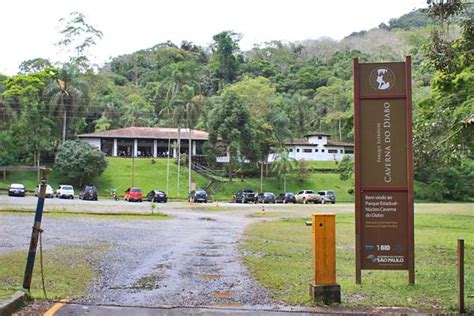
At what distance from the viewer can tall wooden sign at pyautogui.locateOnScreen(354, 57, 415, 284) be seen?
9344mm

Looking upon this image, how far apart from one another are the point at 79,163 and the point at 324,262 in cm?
6290

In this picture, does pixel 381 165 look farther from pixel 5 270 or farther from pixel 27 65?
pixel 27 65

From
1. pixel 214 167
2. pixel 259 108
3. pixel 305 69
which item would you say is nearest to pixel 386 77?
pixel 214 167

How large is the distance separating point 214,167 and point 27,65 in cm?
3728

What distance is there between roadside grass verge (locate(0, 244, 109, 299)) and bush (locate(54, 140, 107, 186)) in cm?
5476

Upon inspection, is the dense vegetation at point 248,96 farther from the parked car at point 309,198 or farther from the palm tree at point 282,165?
the parked car at point 309,198

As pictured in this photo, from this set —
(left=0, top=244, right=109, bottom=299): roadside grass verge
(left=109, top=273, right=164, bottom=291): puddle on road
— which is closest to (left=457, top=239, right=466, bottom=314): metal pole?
(left=109, top=273, right=164, bottom=291): puddle on road

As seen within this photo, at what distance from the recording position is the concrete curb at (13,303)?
6.36 metres

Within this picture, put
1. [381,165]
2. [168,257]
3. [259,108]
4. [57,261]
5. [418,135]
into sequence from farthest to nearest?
[259,108]
[418,135]
[168,257]
[57,261]
[381,165]

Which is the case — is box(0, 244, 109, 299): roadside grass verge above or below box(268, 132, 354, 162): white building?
below

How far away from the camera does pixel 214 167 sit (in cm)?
7869

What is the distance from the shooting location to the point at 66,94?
72625 millimetres

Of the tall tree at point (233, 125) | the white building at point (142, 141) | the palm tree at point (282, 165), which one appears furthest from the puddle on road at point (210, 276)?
the white building at point (142, 141)

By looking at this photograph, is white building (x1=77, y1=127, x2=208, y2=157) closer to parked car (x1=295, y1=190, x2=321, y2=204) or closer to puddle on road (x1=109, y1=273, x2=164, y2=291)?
parked car (x1=295, y1=190, x2=321, y2=204)
